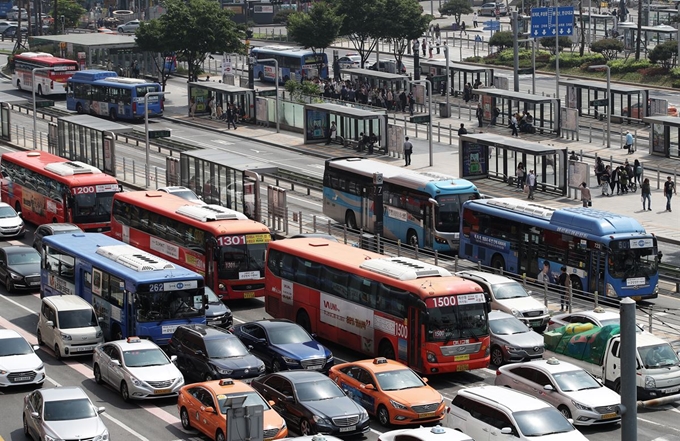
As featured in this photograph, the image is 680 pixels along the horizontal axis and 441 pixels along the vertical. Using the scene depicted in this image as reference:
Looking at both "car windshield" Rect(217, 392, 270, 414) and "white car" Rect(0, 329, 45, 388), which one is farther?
"white car" Rect(0, 329, 45, 388)

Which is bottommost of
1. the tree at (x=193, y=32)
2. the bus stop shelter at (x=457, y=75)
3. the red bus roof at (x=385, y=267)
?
the red bus roof at (x=385, y=267)

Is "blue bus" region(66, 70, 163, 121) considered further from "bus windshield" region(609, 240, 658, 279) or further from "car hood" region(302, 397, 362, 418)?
"car hood" region(302, 397, 362, 418)

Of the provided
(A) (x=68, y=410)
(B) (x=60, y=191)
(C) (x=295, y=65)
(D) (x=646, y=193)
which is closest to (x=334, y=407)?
(A) (x=68, y=410)

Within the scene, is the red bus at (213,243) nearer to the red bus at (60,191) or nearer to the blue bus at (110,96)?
the red bus at (60,191)

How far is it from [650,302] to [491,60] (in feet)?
243

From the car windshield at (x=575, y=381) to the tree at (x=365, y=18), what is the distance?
7512 centimetres

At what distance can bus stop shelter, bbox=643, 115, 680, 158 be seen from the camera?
66688 millimetres

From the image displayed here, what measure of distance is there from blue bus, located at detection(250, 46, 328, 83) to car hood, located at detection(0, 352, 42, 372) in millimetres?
71912

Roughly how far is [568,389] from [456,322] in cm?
452

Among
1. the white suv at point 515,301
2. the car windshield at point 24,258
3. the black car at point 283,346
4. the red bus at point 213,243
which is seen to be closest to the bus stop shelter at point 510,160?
the red bus at point 213,243

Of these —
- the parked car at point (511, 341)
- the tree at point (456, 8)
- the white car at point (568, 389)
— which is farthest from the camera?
the tree at point (456, 8)

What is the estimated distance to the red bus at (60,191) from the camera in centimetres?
5284

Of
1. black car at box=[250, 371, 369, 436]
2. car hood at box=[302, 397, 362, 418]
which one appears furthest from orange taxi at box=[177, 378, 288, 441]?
car hood at box=[302, 397, 362, 418]

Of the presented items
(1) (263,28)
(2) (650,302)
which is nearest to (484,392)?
(2) (650,302)
